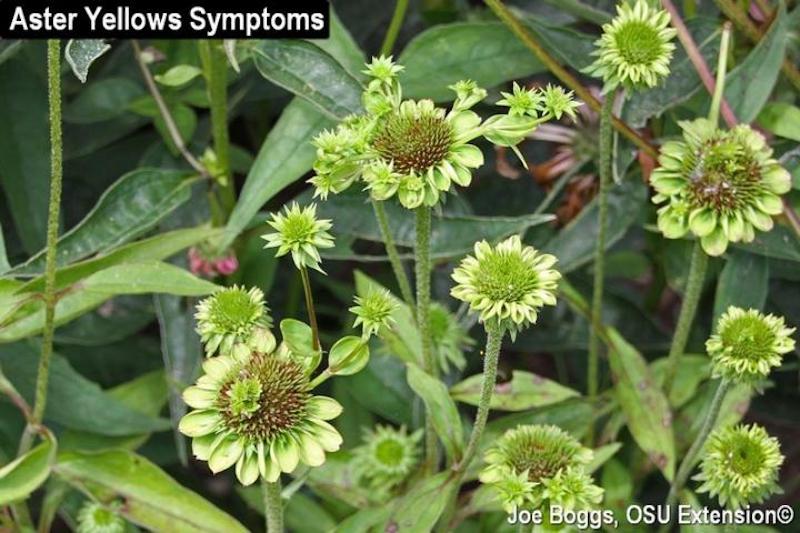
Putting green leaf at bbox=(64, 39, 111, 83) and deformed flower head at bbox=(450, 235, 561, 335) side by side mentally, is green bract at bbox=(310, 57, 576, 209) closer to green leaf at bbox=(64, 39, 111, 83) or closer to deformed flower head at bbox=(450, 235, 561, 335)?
deformed flower head at bbox=(450, 235, 561, 335)

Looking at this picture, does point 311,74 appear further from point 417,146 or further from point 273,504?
point 273,504

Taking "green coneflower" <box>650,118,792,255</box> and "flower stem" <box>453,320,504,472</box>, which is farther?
"green coneflower" <box>650,118,792,255</box>

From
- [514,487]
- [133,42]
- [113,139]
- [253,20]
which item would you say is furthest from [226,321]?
[113,139]

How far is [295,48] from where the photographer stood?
1062 millimetres

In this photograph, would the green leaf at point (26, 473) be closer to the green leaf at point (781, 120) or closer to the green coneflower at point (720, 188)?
the green coneflower at point (720, 188)

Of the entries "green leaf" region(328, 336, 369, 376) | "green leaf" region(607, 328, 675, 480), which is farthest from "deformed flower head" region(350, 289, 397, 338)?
"green leaf" region(607, 328, 675, 480)

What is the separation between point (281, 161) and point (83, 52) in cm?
20

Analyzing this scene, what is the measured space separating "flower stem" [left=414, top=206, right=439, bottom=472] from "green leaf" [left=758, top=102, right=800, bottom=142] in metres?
0.37

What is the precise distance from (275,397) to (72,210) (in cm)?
71

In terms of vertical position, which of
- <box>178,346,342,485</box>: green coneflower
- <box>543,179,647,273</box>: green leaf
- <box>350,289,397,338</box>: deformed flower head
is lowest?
<box>178,346,342,485</box>: green coneflower

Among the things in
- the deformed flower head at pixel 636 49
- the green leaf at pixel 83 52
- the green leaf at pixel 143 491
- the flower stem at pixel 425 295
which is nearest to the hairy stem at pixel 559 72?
the deformed flower head at pixel 636 49

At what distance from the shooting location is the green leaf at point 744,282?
1103mm

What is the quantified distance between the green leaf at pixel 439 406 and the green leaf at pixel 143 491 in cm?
18

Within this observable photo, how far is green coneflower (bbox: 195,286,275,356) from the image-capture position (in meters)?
0.85
